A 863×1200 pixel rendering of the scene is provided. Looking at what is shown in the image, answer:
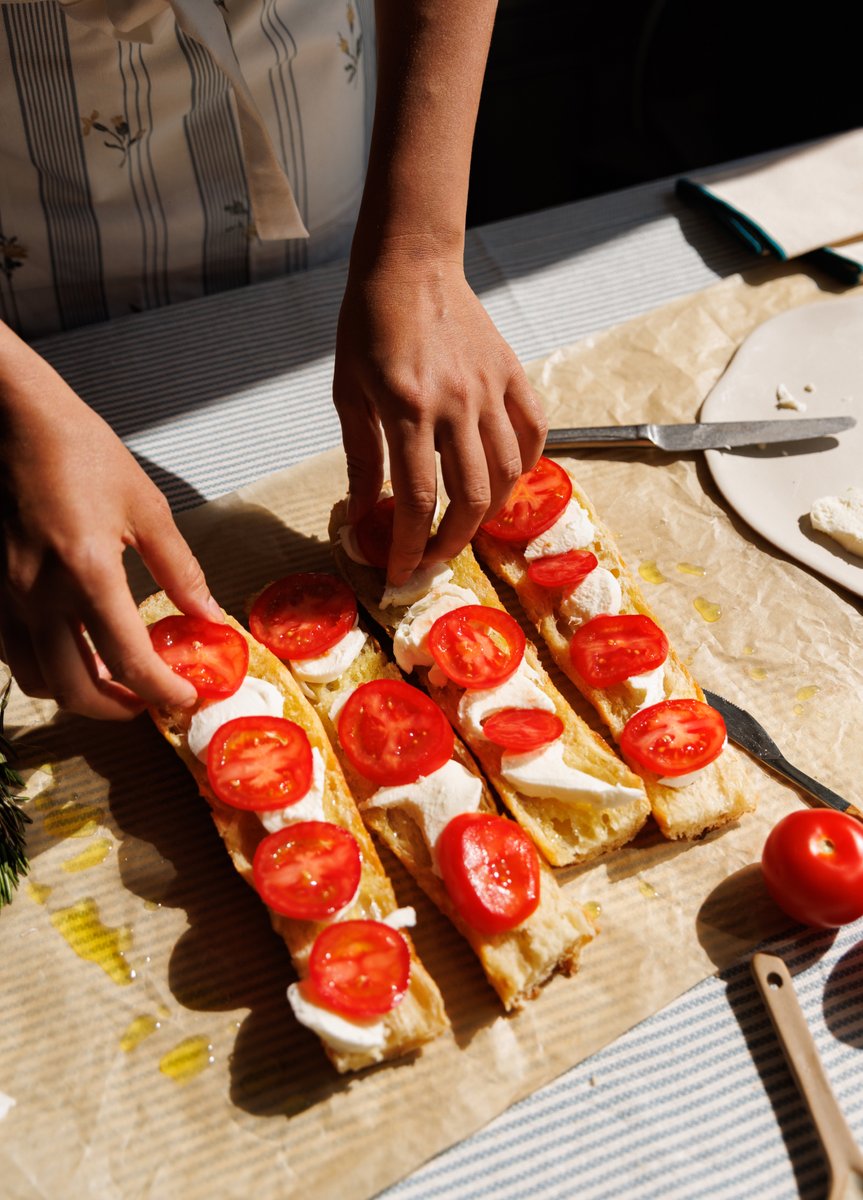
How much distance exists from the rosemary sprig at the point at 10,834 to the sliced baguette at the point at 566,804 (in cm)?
93

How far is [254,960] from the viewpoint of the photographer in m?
2.07

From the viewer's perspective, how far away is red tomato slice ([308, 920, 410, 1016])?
1871mm

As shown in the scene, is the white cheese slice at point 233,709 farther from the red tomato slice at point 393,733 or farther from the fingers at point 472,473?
the fingers at point 472,473

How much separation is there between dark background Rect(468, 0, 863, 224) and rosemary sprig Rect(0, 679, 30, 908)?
13.1 ft

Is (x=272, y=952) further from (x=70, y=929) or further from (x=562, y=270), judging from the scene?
(x=562, y=270)

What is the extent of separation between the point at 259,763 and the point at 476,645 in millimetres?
571

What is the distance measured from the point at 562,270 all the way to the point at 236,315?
1.17m

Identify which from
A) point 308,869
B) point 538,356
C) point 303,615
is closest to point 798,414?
point 538,356

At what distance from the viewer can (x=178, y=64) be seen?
2.55 metres

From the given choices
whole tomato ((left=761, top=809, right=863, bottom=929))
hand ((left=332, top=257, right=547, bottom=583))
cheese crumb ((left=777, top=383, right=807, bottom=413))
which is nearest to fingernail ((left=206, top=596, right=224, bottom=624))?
hand ((left=332, top=257, right=547, bottom=583))

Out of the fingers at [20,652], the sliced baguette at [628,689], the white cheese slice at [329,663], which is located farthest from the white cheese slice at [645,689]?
the fingers at [20,652]

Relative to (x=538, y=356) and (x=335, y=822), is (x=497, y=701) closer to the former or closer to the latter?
(x=335, y=822)

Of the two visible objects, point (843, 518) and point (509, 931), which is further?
point (843, 518)

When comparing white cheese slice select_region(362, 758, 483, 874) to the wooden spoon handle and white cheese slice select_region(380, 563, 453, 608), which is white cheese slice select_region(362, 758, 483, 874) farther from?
the wooden spoon handle
